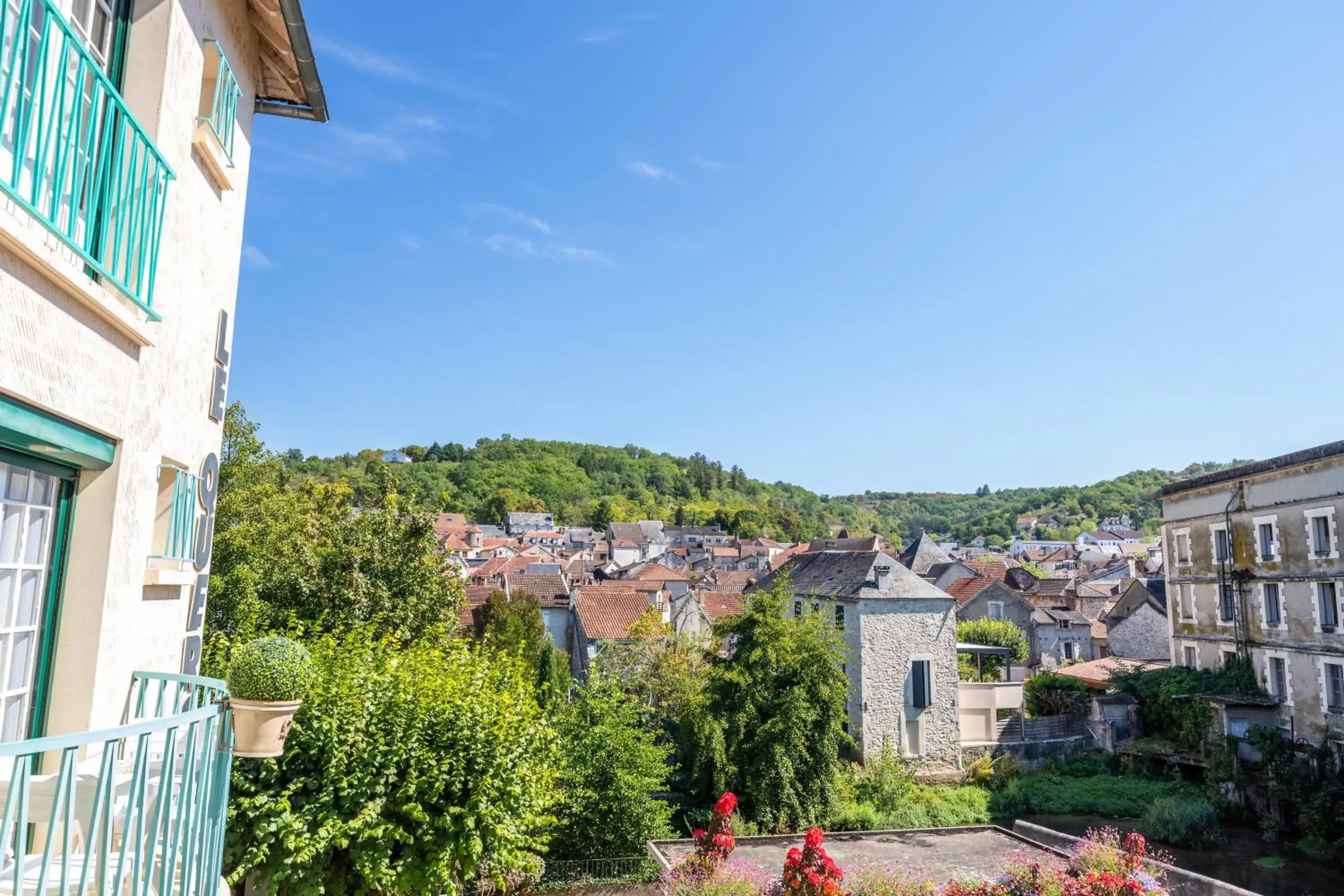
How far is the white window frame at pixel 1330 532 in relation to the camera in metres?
24.9

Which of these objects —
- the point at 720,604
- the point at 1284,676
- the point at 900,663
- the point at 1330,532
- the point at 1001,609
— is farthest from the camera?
the point at 720,604

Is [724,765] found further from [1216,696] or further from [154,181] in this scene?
[154,181]

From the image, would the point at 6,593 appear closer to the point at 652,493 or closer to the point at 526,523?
the point at 526,523

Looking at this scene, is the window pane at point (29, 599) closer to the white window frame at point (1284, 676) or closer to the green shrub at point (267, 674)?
the green shrub at point (267, 674)

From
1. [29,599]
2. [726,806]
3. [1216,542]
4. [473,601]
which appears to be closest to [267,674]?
[29,599]

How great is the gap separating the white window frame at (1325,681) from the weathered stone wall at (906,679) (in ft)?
35.3

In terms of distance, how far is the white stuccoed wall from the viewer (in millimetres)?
3102

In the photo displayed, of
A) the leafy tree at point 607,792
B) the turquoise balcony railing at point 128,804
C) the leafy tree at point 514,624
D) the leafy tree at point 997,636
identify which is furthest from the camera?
the leafy tree at point 997,636

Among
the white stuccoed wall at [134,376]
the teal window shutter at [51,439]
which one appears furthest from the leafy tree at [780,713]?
the teal window shutter at [51,439]

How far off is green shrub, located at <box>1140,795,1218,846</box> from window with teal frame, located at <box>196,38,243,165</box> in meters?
28.4

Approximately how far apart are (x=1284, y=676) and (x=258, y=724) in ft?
105

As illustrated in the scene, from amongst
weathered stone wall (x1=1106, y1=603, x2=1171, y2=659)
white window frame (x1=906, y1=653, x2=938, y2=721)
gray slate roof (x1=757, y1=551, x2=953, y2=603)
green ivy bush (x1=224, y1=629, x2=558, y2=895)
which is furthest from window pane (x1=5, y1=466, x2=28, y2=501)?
weathered stone wall (x1=1106, y1=603, x2=1171, y2=659)

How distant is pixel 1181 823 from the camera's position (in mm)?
23625

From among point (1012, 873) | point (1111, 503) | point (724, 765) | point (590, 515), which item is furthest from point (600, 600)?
point (1111, 503)
